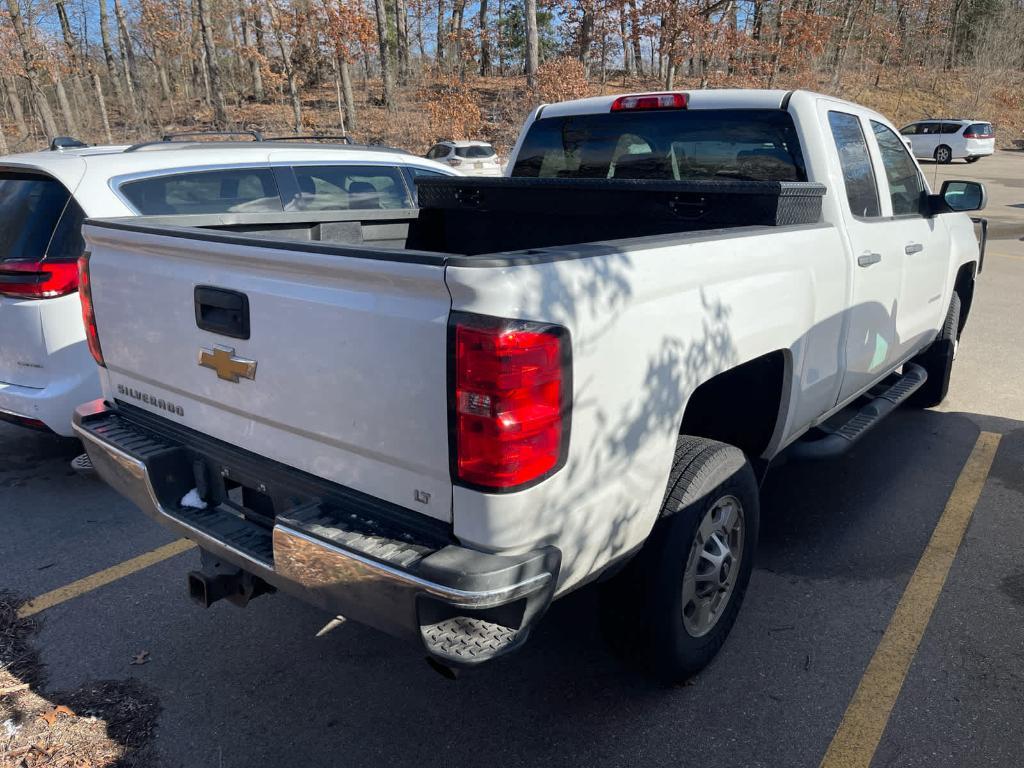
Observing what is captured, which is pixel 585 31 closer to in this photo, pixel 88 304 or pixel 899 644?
pixel 88 304

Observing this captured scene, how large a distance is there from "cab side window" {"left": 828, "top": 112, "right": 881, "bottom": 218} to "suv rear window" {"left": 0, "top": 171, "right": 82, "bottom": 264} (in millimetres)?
4050

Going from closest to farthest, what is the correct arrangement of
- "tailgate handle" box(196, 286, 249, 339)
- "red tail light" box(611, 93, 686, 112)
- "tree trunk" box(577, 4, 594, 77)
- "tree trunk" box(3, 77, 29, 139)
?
"tailgate handle" box(196, 286, 249, 339) < "red tail light" box(611, 93, 686, 112) < "tree trunk" box(577, 4, 594, 77) < "tree trunk" box(3, 77, 29, 139)

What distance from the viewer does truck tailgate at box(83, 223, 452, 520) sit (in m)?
2.05

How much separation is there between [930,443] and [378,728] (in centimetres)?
427

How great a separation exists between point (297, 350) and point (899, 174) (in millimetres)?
3706

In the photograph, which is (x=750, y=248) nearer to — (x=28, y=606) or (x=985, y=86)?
(x=28, y=606)

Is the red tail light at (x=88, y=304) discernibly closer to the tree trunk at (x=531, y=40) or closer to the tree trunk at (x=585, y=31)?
the tree trunk at (x=531, y=40)

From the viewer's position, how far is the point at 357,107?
120 ft

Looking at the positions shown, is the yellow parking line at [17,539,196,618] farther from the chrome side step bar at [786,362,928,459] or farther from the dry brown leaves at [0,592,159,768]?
the chrome side step bar at [786,362,928,459]

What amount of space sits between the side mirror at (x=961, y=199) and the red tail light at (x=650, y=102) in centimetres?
171

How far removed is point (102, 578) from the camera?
12.3 feet

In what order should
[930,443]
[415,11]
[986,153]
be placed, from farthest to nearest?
[415,11], [986,153], [930,443]

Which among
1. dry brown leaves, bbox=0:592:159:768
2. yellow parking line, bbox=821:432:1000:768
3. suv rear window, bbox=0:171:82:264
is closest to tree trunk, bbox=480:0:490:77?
suv rear window, bbox=0:171:82:264

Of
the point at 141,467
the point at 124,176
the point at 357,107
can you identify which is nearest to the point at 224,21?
the point at 357,107
